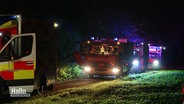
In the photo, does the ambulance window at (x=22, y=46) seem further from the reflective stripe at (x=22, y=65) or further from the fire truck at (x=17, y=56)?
the reflective stripe at (x=22, y=65)

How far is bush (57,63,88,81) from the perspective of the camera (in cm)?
2203

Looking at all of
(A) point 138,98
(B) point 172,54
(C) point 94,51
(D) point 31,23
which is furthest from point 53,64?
(B) point 172,54

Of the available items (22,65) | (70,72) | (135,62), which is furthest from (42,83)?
(135,62)

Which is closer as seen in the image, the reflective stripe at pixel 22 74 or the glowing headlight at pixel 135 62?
the reflective stripe at pixel 22 74

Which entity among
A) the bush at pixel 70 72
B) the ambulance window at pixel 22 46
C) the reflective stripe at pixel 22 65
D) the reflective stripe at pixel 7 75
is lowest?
the bush at pixel 70 72

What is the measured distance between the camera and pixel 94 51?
2211 cm

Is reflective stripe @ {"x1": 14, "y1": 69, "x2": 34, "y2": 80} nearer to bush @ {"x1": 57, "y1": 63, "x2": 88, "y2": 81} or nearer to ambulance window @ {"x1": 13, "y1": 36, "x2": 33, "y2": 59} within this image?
ambulance window @ {"x1": 13, "y1": 36, "x2": 33, "y2": 59}

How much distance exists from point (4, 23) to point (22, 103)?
2.89 meters

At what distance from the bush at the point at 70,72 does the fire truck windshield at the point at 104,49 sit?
6.65 feet

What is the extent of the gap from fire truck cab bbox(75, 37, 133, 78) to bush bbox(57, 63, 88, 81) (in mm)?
1059

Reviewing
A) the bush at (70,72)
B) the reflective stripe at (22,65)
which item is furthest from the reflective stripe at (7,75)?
the bush at (70,72)

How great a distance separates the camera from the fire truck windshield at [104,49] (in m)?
21.8

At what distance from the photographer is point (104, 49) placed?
22.0 m

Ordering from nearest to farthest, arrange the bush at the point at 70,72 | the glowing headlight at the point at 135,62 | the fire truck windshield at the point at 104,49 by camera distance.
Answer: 1. the fire truck windshield at the point at 104,49
2. the bush at the point at 70,72
3. the glowing headlight at the point at 135,62
